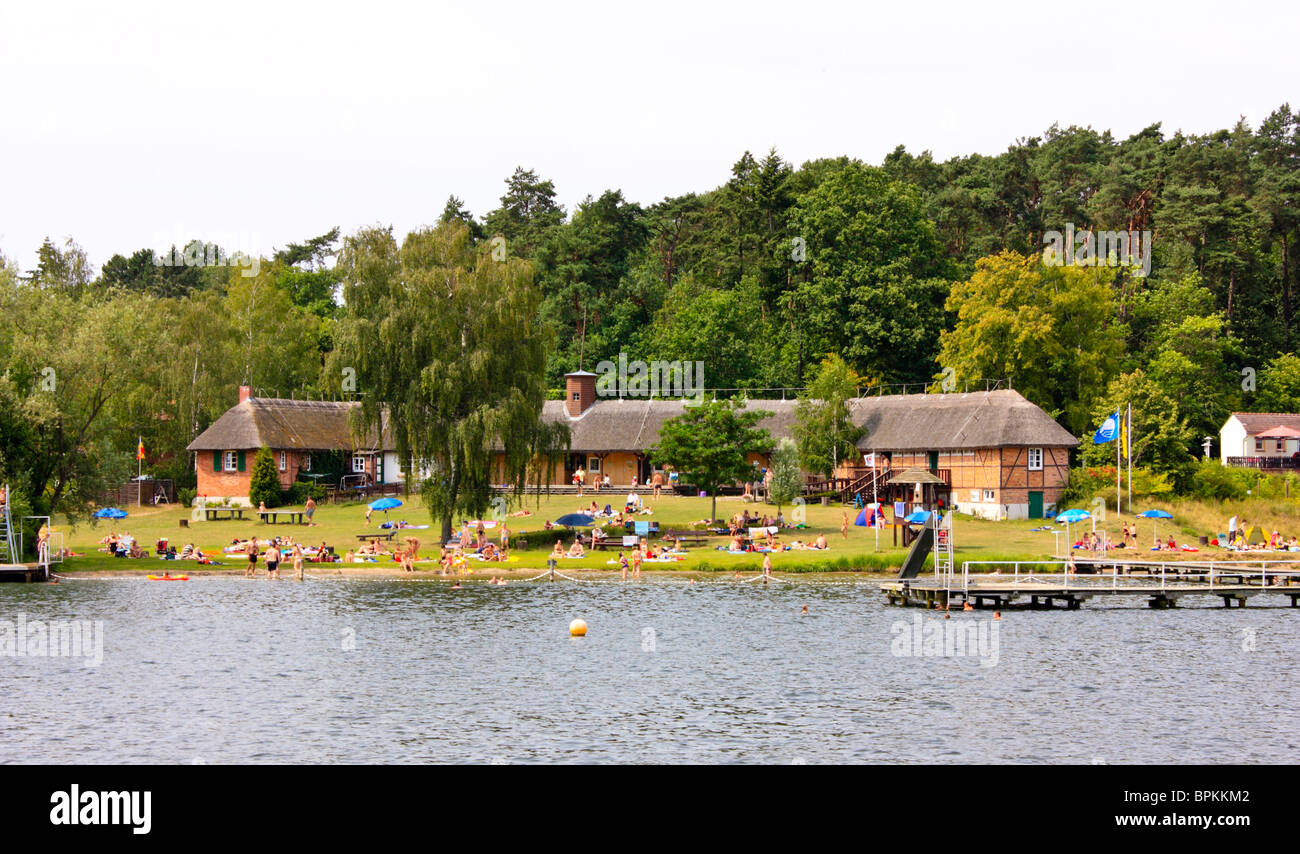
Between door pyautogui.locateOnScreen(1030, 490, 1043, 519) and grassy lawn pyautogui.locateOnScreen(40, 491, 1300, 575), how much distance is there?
3237mm

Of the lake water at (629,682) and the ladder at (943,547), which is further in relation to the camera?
the ladder at (943,547)

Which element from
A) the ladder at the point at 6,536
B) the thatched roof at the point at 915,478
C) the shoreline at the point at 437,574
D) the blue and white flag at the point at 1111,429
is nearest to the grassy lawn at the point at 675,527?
the shoreline at the point at 437,574

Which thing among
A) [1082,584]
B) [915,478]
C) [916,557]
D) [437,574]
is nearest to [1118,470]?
[915,478]

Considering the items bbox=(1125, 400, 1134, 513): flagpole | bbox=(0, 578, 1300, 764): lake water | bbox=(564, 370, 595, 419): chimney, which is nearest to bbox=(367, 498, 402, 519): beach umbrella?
bbox=(0, 578, 1300, 764): lake water

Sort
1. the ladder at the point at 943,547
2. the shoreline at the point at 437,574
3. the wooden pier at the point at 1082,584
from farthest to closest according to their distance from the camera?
the shoreline at the point at 437,574 → the wooden pier at the point at 1082,584 → the ladder at the point at 943,547

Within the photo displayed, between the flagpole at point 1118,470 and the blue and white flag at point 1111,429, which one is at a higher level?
the blue and white flag at point 1111,429

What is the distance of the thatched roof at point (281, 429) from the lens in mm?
73000

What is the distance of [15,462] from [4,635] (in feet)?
54.4

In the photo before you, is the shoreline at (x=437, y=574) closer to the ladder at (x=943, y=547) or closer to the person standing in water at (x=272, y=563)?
the person standing in water at (x=272, y=563)

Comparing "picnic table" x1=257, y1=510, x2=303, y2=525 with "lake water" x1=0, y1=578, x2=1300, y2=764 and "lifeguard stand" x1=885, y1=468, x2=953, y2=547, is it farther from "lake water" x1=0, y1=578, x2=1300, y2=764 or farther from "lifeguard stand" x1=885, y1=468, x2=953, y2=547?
"lifeguard stand" x1=885, y1=468, x2=953, y2=547

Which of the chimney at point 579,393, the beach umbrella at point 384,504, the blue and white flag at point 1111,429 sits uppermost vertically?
the chimney at point 579,393

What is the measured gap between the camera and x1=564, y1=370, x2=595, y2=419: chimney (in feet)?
270

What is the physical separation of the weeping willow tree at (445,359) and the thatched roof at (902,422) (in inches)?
606
